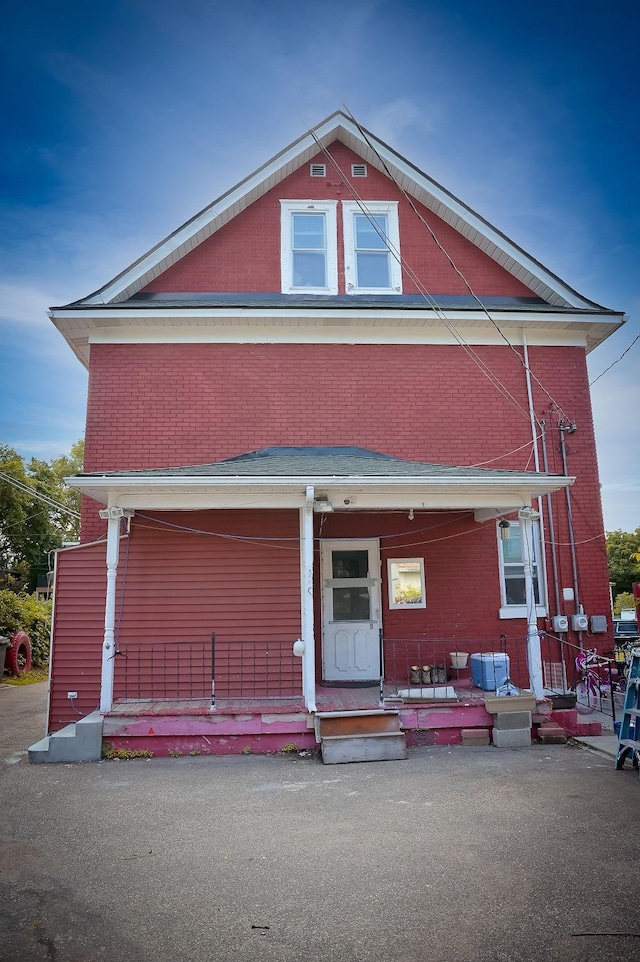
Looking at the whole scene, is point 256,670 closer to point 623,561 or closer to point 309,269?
point 309,269

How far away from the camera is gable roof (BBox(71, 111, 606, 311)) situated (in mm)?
11406

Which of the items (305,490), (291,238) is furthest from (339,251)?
(305,490)

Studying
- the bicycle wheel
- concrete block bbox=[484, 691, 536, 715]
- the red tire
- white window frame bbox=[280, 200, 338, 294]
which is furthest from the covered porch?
the red tire

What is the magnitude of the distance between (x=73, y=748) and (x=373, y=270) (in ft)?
31.9

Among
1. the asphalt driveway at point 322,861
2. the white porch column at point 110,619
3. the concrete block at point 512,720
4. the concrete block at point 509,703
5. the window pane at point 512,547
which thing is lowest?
the asphalt driveway at point 322,861

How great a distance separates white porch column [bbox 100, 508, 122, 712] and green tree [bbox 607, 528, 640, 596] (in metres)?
28.6

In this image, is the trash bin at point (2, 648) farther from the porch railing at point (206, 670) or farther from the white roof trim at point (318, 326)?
the white roof trim at point (318, 326)

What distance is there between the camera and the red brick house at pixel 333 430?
9414 mm

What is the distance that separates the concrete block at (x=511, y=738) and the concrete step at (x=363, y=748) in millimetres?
1374

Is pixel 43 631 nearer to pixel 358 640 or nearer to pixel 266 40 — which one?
pixel 358 640

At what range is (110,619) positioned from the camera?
8.30 meters

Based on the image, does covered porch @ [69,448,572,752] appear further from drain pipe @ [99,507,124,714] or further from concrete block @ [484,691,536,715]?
concrete block @ [484,691,536,715]

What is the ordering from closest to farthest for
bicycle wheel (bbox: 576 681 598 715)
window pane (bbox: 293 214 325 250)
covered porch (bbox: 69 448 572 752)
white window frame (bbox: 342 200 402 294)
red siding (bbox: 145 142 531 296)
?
covered porch (bbox: 69 448 572 752) → bicycle wheel (bbox: 576 681 598 715) → red siding (bbox: 145 142 531 296) → white window frame (bbox: 342 200 402 294) → window pane (bbox: 293 214 325 250)

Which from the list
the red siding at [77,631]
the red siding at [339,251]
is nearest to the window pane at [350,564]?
the red siding at [77,631]
